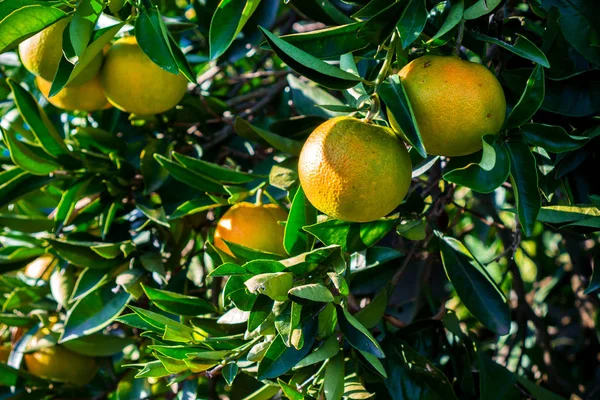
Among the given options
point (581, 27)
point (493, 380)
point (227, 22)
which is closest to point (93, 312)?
point (227, 22)

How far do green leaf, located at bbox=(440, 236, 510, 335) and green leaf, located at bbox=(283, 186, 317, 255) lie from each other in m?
0.24

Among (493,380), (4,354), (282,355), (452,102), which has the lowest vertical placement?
(4,354)

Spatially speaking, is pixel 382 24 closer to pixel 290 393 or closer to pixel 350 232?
pixel 350 232

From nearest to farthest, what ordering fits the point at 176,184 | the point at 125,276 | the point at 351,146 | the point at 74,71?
the point at 351,146
the point at 74,71
the point at 125,276
the point at 176,184

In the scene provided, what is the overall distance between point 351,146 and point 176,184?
0.65m

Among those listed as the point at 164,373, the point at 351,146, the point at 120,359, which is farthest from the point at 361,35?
the point at 120,359

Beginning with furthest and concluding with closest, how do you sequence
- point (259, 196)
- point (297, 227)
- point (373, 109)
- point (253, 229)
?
point (259, 196) → point (253, 229) → point (297, 227) → point (373, 109)

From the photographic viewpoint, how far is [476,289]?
3.54 feet

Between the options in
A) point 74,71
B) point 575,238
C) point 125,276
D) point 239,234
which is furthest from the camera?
point 575,238

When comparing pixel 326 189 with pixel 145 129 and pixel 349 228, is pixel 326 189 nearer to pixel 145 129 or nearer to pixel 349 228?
pixel 349 228

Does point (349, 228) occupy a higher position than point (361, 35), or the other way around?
point (361, 35)

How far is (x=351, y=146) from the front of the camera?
886 millimetres

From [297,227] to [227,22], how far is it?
337 millimetres

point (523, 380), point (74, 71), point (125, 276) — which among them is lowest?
point (523, 380)
